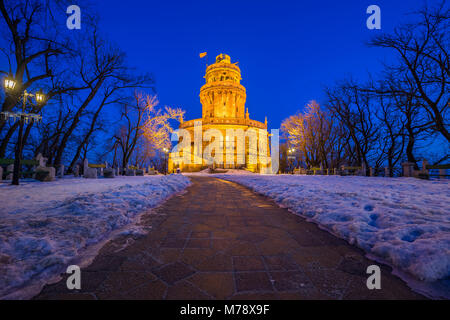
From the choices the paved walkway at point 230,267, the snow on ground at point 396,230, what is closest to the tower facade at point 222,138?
the snow on ground at point 396,230

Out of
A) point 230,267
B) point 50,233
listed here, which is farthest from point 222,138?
point 230,267

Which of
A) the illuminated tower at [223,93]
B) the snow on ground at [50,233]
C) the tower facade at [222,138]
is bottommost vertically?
the snow on ground at [50,233]

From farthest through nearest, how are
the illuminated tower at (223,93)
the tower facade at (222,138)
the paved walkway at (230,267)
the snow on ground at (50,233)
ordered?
the illuminated tower at (223,93), the tower facade at (222,138), the snow on ground at (50,233), the paved walkway at (230,267)

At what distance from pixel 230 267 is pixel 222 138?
4514 cm

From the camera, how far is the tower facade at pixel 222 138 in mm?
46500

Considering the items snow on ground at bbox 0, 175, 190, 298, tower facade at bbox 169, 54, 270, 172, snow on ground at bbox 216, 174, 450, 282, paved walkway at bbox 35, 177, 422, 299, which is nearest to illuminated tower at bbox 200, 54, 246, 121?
tower facade at bbox 169, 54, 270, 172

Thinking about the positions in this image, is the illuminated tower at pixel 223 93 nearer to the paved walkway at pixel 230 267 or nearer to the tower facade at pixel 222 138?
the tower facade at pixel 222 138

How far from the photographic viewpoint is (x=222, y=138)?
47.0 m

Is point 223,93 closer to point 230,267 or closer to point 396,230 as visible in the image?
point 396,230

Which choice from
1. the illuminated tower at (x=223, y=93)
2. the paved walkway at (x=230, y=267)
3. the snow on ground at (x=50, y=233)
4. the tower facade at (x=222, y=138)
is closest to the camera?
the paved walkway at (x=230, y=267)

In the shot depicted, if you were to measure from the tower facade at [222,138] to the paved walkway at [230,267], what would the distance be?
39.6 metres

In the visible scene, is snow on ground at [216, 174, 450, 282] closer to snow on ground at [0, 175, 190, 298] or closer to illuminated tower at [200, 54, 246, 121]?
snow on ground at [0, 175, 190, 298]

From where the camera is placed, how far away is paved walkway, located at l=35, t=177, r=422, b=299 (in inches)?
73.5
